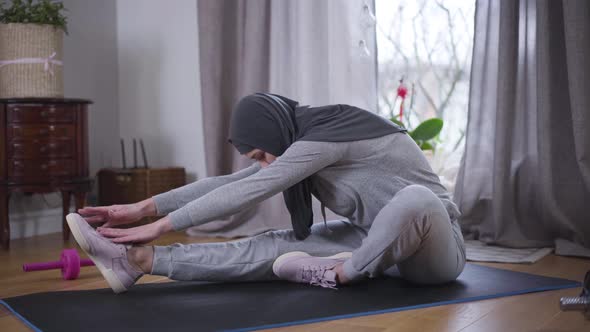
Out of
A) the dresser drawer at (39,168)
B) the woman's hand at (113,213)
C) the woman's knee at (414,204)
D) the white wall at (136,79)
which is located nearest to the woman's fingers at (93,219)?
the woman's hand at (113,213)

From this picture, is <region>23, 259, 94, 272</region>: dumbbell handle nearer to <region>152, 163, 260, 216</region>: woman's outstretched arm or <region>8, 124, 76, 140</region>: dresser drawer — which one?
<region>152, 163, 260, 216</region>: woman's outstretched arm

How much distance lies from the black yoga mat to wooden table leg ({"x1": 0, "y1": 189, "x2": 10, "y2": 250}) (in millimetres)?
1273

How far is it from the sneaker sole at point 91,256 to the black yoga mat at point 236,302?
3cm

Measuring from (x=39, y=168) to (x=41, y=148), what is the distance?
9 centimetres

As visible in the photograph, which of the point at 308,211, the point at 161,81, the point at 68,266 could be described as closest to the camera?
the point at 308,211

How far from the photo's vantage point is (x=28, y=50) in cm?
315

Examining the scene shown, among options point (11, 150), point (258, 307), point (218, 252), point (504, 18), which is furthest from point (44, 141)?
point (504, 18)

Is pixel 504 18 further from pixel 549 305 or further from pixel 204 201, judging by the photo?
pixel 204 201

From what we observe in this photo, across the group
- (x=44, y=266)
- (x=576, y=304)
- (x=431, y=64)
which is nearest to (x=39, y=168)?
(x=44, y=266)

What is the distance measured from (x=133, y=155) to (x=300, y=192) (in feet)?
7.62

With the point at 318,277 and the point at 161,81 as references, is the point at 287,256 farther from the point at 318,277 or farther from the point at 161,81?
the point at 161,81

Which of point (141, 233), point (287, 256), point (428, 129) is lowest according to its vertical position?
point (287, 256)

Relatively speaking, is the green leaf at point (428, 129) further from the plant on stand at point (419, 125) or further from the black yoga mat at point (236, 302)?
the black yoga mat at point (236, 302)

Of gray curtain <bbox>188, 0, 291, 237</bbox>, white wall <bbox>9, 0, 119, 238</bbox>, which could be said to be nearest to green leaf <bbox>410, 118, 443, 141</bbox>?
gray curtain <bbox>188, 0, 291, 237</bbox>
